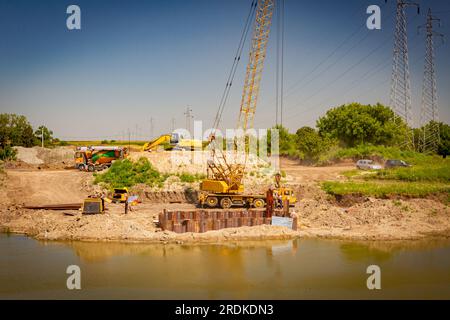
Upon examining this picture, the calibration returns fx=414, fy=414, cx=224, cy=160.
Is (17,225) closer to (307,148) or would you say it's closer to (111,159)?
(111,159)

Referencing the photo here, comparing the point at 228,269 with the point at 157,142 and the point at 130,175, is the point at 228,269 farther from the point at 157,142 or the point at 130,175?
the point at 157,142

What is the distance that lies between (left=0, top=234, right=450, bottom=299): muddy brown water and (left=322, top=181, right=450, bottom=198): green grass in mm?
8606

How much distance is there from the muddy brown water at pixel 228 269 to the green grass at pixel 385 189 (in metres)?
8.61

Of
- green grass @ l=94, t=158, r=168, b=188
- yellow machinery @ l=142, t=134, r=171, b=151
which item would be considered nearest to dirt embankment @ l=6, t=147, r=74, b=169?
yellow machinery @ l=142, t=134, r=171, b=151

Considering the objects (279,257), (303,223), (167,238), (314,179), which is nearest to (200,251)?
(167,238)

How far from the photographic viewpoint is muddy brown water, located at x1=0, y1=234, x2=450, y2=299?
48.0 feet

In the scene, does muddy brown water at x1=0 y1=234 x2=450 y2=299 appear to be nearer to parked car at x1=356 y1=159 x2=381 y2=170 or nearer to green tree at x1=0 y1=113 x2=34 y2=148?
parked car at x1=356 y1=159 x2=381 y2=170

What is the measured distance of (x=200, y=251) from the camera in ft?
63.5

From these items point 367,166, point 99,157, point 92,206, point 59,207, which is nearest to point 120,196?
point 59,207

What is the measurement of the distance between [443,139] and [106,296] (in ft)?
223

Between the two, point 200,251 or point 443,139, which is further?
point 443,139

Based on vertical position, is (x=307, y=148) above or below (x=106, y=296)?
above

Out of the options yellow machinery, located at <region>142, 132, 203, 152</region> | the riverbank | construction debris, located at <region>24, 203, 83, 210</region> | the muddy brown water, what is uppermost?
yellow machinery, located at <region>142, 132, 203, 152</region>

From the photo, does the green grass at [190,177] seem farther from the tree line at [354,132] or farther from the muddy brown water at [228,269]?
the tree line at [354,132]
